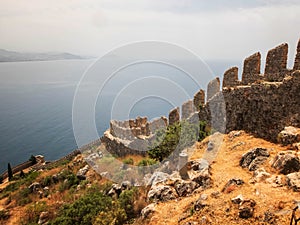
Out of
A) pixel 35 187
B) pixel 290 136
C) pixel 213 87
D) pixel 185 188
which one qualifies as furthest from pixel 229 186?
pixel 35 187

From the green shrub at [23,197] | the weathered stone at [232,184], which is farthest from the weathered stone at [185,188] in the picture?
the green shrub at [23,197]

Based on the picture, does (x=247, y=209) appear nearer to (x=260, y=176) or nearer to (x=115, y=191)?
(x=260, y=176)

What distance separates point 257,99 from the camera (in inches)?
563

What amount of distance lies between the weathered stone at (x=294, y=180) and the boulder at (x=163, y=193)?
4.18 meters

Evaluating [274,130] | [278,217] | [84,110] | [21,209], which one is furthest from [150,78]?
[21,209]

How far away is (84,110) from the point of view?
1736 cm

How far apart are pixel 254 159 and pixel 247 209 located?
3.65 meters

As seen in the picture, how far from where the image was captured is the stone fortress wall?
496 inches

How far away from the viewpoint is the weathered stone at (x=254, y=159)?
33.1 feet

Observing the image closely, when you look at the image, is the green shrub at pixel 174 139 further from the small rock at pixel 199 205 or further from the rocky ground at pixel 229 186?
the small rock at pixel 199 205

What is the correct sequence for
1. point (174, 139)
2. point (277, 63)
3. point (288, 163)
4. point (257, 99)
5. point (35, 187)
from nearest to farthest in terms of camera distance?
point (288, 163), point (257, 99), point (277, 63), point (174, 139), point (35, 187)

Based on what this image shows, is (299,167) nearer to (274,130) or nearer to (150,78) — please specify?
(274,130)

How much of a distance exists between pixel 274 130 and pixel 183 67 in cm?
576

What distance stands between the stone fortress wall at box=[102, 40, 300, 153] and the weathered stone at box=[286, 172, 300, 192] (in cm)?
476
